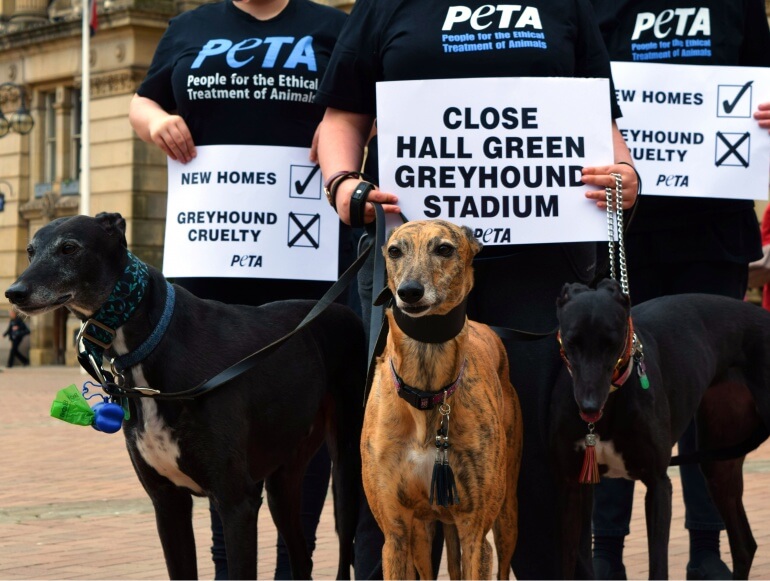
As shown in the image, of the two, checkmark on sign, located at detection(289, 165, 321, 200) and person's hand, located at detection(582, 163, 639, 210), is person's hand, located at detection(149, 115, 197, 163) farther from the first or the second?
person's hand, located at detection(582, 163, 639, 210)

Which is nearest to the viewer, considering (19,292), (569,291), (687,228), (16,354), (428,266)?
(428,266)

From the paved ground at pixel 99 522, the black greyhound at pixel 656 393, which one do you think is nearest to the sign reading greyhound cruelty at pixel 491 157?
the black greyhound at pixel 656 393

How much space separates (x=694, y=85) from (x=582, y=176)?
4.39ft

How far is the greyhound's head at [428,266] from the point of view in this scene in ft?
12.8

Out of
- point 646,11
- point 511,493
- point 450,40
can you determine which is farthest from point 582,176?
point 646,11

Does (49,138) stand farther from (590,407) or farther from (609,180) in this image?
(590,407)

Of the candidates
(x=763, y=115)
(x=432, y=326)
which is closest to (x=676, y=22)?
(x=763, y=115)

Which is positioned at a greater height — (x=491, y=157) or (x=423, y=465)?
(x=491, y=157)

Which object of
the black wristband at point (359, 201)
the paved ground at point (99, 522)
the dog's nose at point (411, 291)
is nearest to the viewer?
the dog's nose at point (411, 291)

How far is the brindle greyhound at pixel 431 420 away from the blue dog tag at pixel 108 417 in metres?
0.82

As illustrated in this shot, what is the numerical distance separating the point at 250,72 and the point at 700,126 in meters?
1.89

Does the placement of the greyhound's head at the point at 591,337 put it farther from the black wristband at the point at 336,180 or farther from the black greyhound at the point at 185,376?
the black greyhound at the point at 185,376

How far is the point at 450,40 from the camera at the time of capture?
189 inches

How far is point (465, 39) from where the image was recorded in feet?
15.7
